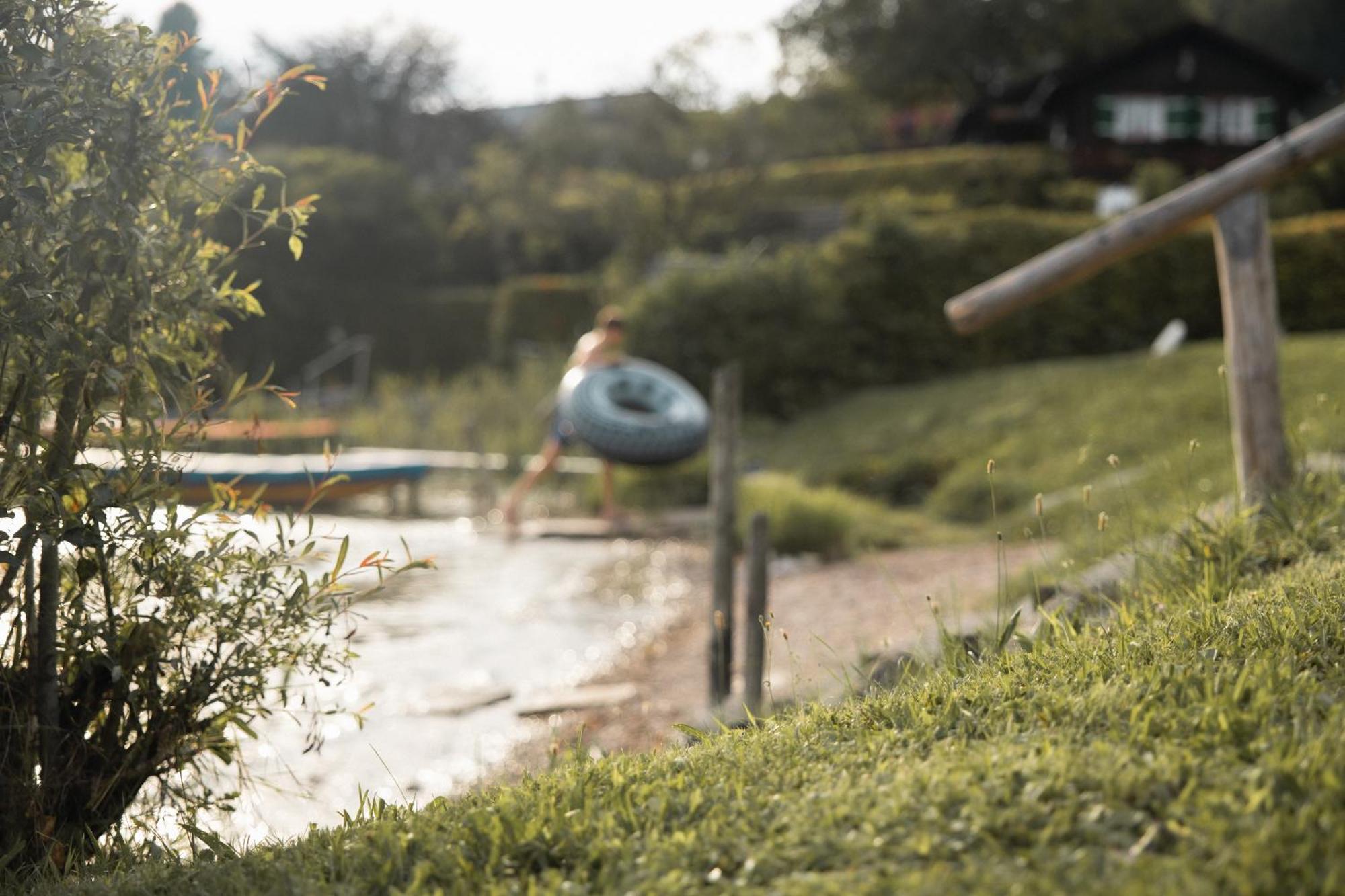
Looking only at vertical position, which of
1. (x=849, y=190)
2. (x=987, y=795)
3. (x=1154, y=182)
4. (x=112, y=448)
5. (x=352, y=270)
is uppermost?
(x=849, y=190)

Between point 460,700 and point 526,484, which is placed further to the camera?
point 526,484

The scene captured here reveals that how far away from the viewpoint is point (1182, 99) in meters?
32.9

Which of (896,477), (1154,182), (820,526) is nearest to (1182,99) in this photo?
(1154,182)

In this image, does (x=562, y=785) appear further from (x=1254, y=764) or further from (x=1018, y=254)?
(x=1018, y=254)

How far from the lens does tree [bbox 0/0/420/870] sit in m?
3.10

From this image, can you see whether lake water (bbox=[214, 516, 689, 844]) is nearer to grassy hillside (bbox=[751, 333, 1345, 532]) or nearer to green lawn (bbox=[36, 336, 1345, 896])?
green lawn (bbox=[36, 336, 1345, 896])

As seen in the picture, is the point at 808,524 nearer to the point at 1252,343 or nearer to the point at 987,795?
the point at 1252,343

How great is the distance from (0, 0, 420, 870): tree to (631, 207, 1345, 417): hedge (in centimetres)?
1471

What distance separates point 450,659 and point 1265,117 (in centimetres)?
3204

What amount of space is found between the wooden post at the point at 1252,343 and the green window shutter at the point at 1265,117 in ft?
103

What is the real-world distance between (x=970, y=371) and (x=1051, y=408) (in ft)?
15.0

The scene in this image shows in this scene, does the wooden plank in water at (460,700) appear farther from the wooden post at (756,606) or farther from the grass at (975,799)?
the grass at (975,799)

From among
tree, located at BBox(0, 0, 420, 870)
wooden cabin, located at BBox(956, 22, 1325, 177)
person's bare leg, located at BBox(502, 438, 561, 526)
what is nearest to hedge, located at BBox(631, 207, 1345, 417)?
person's bare leg, located at BBox(502, 438, 561, 526)

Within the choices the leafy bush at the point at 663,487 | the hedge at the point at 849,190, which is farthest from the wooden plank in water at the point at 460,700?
the hedge at the point at 849,190
